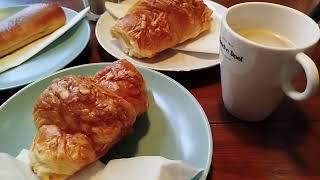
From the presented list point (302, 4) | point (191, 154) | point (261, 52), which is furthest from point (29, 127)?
point (302, 4)

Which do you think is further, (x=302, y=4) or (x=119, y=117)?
(x=302, y=4)

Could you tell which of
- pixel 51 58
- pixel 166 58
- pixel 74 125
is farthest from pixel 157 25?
pixel 74 125

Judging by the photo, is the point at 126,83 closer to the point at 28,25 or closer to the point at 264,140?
the point at 264,140

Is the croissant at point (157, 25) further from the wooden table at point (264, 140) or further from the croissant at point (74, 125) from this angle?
the croissant at point (74, 125)

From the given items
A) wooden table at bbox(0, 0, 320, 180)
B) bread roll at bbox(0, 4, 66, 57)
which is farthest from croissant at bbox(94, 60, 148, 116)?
bread roll at bbox(0, 4, 66, 57)

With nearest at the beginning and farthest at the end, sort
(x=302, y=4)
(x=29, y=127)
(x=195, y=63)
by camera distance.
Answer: (x=29, y=127) → (x=195, y=63) → (x=302, y=4)

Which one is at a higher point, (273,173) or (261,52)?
(261,52)

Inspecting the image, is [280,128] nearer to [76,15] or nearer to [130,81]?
[130,81]
